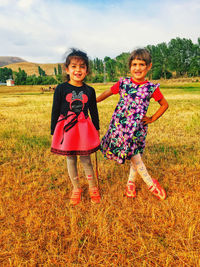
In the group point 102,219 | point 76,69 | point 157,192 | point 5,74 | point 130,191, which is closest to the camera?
point 102,219

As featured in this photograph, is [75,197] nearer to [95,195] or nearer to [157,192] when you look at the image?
[95,195]

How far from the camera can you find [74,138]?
9.54ft

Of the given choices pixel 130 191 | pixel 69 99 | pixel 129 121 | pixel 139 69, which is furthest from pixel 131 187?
pixel 139 69

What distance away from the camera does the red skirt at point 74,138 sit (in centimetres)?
288

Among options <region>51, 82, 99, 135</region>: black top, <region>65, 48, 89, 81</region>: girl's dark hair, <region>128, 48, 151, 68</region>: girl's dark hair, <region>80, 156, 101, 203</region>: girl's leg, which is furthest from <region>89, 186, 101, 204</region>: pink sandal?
<region>128, 48, 151, 68</region>: girl's dark hair

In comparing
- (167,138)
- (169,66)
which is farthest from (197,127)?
(169,66)

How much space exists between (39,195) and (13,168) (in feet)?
4.57

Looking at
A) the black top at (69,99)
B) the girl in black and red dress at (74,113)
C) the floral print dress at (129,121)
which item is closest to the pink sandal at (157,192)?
the floral print dress at (129,121)

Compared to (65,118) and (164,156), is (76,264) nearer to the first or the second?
(65,118)

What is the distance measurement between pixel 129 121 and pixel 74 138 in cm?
89

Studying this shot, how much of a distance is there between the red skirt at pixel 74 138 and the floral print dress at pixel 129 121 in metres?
0.38

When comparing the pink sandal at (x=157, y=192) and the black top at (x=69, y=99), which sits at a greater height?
the black top at (x=69, y=99)

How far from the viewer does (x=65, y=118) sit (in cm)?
292

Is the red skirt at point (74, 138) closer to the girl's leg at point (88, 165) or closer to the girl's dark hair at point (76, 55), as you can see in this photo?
the girl's leg at point (88, 165)
